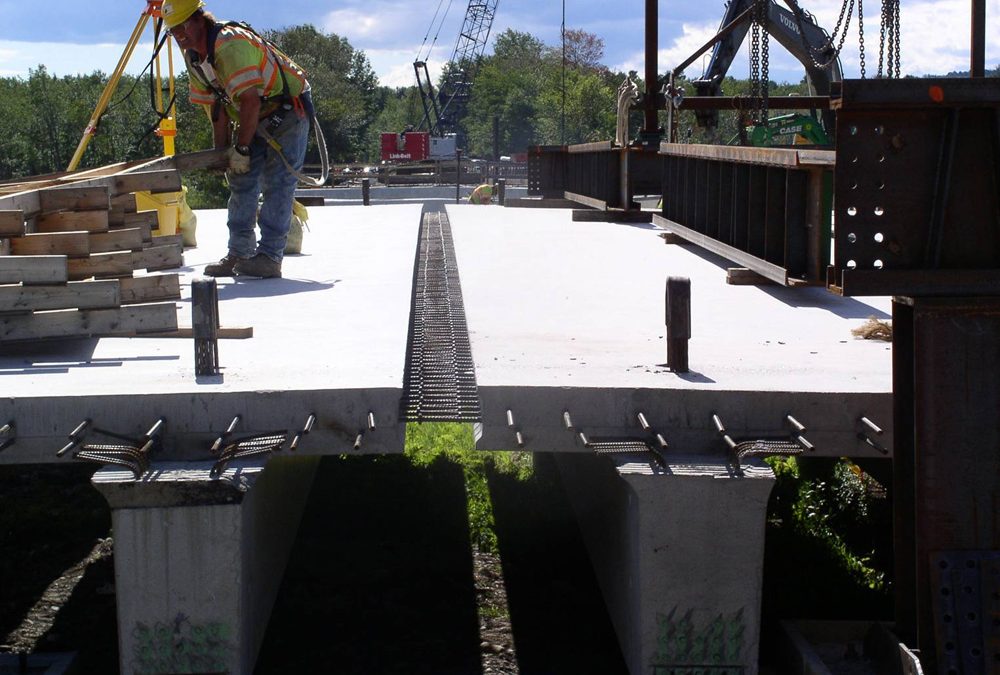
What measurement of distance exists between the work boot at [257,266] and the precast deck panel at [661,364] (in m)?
1.47

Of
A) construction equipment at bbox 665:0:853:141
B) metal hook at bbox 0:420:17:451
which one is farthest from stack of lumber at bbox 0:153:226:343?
construction equipment at bbox 665:0:853:141

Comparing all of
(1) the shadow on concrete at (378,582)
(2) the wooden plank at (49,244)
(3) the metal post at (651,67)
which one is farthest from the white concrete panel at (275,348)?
(3) the metal post at (651,67)

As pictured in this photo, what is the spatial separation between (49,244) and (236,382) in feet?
5.00

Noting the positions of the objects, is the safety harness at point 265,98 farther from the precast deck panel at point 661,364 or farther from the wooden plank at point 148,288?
the wooden plank at point 148,288

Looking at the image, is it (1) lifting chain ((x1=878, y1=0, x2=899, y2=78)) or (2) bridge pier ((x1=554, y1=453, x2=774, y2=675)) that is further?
(1) lifting chain ((x1=878, y1=0, x2=899, y2=78))

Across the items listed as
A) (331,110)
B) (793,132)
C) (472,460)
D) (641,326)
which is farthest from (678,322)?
(331,110)

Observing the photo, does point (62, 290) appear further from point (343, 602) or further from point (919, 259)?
point (919, 259)

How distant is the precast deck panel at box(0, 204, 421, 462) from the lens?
5453 millimetres

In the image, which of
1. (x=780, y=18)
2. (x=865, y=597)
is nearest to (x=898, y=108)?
(x=865, y=597)

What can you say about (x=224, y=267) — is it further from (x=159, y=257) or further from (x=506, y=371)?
(x=506, y=371)

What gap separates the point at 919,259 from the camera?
5.33 metres

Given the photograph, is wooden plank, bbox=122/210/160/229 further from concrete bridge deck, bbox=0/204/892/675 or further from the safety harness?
the safety harness

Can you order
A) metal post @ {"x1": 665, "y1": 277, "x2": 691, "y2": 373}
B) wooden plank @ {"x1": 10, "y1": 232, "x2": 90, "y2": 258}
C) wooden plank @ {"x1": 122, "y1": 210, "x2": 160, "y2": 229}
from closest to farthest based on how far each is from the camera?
metal post @ {"x1": 665, "y1": 277, "x2": 691, "y2": 373} → wooden plank @ {"x1": 10, "y1": 232, "x2": 90, "y2": 258} → wooden plank @ {"x1": 122, "y1": 210, "x2": 160, "y2": 229}

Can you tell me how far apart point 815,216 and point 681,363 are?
2.41 m
